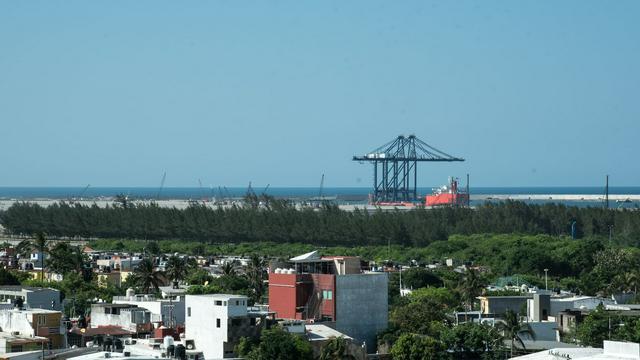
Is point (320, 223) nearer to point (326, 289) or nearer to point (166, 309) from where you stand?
point (166, 309)

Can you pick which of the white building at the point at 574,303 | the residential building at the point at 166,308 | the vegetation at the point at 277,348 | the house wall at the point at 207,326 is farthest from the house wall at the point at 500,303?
the vegetation at the point at 277,348

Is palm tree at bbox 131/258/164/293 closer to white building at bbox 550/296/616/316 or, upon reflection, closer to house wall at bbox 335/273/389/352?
white building at bbox 550/296/616/316

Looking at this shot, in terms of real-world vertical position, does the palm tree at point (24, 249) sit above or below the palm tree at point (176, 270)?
above

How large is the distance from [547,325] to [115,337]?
1901cm

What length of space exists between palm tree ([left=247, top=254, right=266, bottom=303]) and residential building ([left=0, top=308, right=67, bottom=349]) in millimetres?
22431

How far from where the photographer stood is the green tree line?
15425 cm

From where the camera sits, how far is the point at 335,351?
53375 mm

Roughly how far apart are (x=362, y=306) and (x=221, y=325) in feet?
28.1

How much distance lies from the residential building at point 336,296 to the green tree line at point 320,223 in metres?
85.3

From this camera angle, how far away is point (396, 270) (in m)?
103

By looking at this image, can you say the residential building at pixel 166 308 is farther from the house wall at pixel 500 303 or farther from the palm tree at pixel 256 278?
the house wall at pixel 500 303

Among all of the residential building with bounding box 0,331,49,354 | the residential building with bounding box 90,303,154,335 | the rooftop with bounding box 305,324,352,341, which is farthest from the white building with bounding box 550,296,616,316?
the residential building with bounding box 0,331,49,354

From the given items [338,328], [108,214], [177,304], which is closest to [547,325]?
[338,328]

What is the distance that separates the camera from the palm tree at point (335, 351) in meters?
53.2
